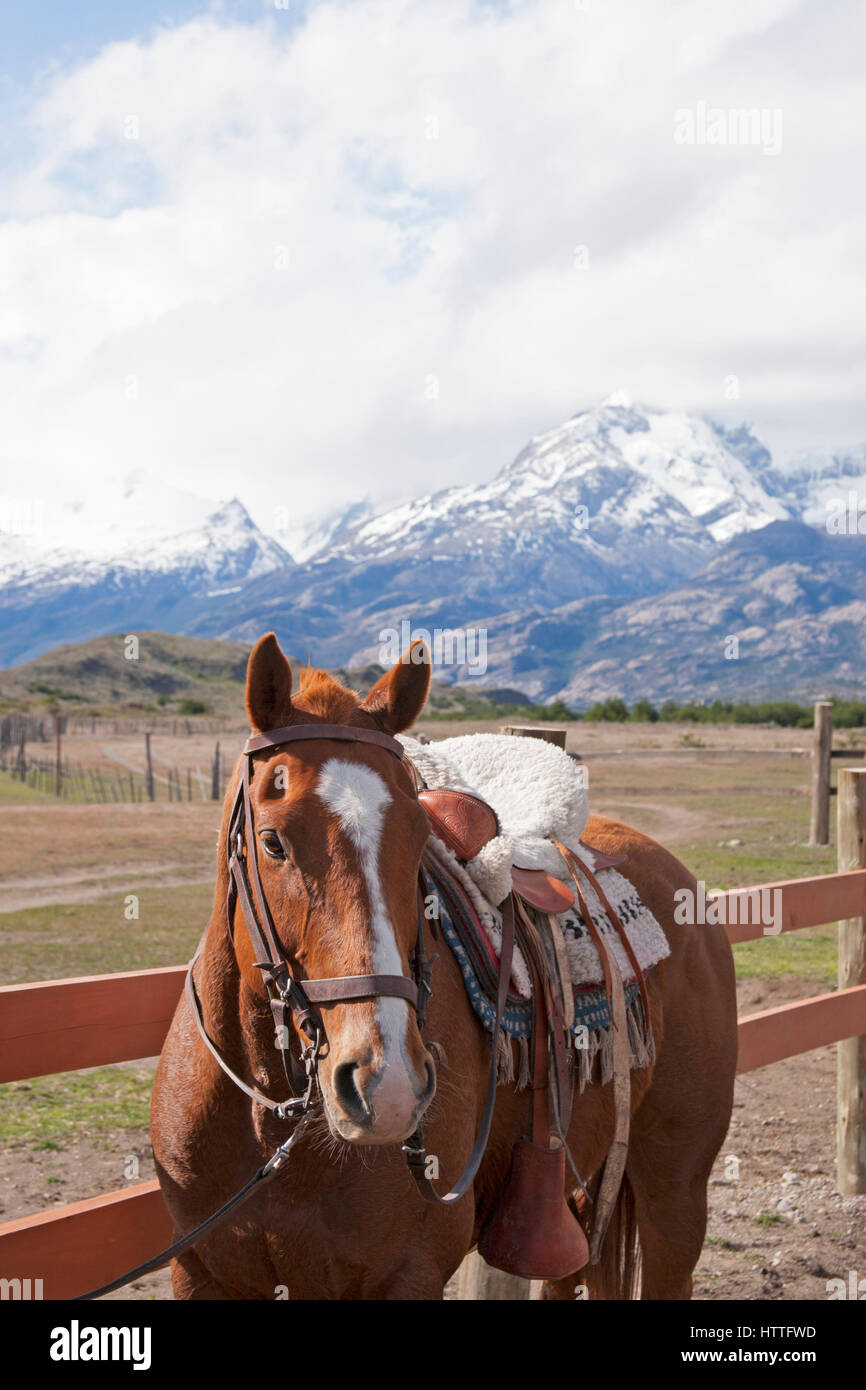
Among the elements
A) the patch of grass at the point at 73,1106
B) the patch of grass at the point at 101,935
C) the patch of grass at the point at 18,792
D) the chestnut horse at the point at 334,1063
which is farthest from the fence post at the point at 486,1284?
the patch of grass at the point at 18,792

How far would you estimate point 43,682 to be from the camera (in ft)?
323

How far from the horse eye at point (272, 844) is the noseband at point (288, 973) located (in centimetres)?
5

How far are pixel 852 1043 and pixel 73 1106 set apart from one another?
4494mm

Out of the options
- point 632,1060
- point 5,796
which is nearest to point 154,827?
point 5,796

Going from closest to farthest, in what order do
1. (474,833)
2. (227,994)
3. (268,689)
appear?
(268,689)
(227,994)
(474,833)

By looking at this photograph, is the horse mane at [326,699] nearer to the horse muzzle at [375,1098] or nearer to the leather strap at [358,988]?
the leather strap at [358,988]

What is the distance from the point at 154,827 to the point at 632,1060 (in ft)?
59.0

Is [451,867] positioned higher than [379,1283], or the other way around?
[451,867]

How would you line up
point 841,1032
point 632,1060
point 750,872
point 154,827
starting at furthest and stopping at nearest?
point 154,827 → point 750,872 → point 841,1032 → point 632,1060

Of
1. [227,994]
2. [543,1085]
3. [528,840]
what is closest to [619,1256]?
[543,1085]

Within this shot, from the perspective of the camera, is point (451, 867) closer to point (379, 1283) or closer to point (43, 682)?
point (379, 1283)

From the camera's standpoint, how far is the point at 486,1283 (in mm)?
3682

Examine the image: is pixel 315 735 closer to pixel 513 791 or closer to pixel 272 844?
pixel 272 844

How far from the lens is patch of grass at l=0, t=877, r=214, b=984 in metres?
9.41
